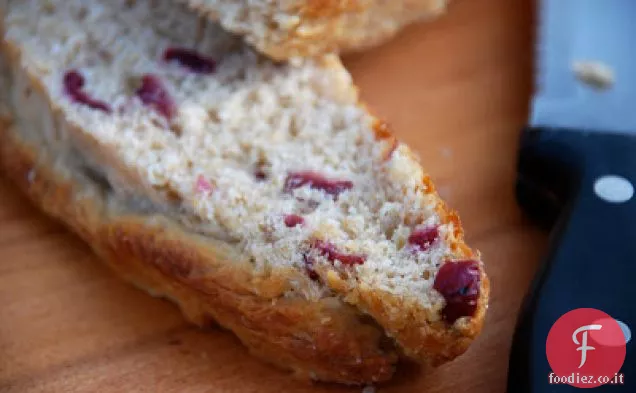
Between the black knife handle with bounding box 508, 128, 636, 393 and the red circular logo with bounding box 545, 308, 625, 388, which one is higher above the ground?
the black knife handle with bounding box 508, 128, 636, 393

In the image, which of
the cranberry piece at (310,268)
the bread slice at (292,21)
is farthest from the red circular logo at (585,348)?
the bread slice at (292,21)

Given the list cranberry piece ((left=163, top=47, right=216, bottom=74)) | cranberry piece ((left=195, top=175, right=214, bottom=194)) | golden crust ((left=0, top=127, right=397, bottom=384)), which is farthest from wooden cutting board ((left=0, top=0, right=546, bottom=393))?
cranberry piece ((left=163, top=47, right=216, bottom=74))

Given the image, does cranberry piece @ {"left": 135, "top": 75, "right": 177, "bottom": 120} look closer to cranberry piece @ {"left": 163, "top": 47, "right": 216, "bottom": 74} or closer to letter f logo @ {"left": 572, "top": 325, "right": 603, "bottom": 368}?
cranberry piece @ {"left": 163, "top": 47, "right": 216, "bottom": 74}

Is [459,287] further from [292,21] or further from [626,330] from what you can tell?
[292,21]

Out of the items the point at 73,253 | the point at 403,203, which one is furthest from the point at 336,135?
the point at 73,253

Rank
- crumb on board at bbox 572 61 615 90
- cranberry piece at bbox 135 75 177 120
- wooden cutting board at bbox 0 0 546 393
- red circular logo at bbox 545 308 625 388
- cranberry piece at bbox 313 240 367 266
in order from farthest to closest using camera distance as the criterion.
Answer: crumb on board at bbox 572 61 615 90 < cranberry piece at bbox 135 75 177 120 < wooden cutting board at bbox 0 0 546 393 < cranberry piece at bbox 313 240 367 266 < red circular logo at bbox 545 308 625 388

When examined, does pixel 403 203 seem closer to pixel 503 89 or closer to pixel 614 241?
pixel 614 241

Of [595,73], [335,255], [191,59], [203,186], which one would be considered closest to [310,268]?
[335,255]
